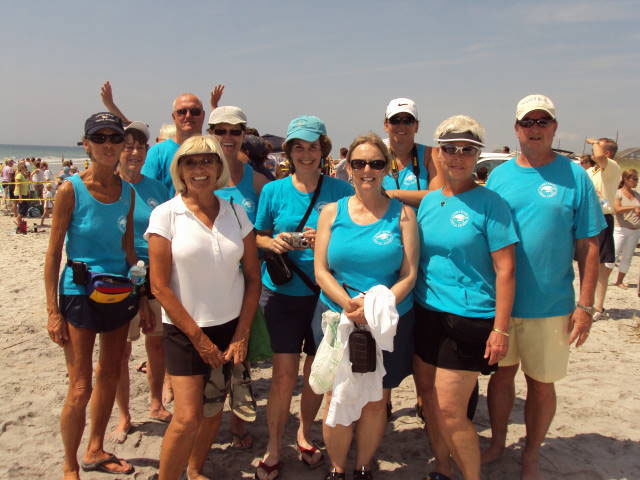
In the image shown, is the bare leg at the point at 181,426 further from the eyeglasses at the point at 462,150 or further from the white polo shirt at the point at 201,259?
the eyeglasses at the point at 462,150

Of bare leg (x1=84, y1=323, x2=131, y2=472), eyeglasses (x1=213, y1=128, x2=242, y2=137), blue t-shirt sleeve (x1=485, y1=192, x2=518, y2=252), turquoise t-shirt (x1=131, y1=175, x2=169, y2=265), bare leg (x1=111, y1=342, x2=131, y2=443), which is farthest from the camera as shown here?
bare leg (x1=111, y1=342, x2=131, y2=443)

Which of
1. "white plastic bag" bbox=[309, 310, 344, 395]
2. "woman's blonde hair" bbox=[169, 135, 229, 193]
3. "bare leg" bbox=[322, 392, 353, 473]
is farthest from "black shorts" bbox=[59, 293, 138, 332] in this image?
"bare leg" bbox=[322, 392, 353, 473]

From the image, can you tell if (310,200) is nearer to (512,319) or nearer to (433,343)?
(433,343)

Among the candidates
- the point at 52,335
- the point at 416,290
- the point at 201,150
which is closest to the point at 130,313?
the point at 52,335

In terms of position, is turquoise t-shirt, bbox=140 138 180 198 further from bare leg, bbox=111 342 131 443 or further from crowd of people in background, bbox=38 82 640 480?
bare leg, bbox=111 342 131 443

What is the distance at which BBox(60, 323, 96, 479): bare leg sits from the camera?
2.89 metres

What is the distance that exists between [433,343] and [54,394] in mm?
3631

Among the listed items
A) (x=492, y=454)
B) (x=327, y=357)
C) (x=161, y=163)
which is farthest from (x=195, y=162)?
(x=492, y=454)

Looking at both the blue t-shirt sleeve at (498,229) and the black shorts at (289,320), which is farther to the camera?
the black shorts at (289,320)

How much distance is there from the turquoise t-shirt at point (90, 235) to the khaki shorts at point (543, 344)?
2.55 m

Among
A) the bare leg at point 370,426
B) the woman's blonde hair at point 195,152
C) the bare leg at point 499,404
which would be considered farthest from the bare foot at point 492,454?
the woman's blonde hair at point 195,152

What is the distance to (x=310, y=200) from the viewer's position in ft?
10.5

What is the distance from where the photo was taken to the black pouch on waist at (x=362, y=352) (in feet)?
8.84

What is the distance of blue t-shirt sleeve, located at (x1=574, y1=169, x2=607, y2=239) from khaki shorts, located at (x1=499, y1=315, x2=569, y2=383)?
21.8 inches
